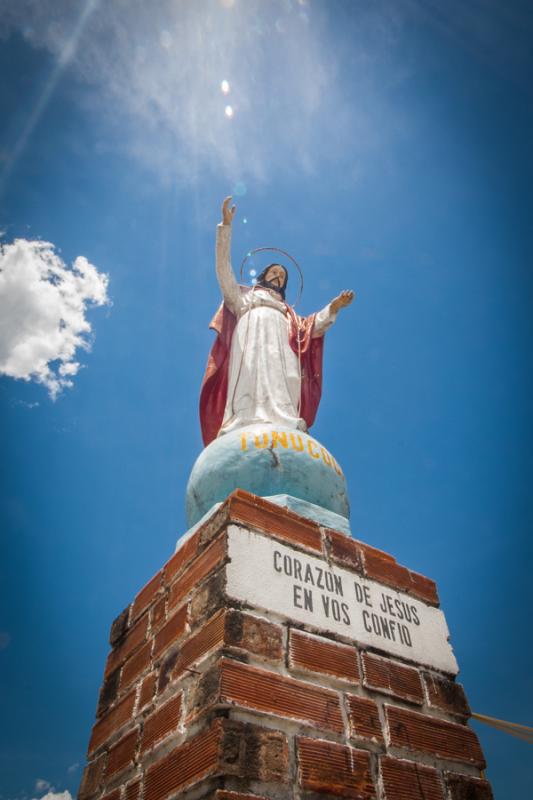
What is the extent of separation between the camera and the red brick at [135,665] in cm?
197

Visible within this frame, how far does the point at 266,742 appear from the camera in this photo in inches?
54.1

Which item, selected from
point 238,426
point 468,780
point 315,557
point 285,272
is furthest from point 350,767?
point 285,272

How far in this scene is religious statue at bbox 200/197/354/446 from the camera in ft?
10.9

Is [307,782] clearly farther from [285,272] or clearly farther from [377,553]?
[285,272]

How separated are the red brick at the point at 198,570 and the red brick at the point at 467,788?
0.98 m

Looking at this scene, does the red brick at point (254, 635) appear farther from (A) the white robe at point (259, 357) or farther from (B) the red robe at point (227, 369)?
(B) the red robe at point (227, 369)

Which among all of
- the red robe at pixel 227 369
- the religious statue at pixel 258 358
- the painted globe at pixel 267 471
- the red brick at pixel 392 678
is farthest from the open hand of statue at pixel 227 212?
the red brick at pixel 392 678

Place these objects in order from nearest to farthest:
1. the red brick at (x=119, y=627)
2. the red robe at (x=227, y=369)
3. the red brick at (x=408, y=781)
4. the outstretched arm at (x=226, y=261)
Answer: the red brick at (x=408, y=781)
the red brick at (x=119, y=627)
the red robe at (x=227, y=369)
the outstretched arm at (x=226, y=261)

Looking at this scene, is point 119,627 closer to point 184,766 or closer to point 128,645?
point 128,645

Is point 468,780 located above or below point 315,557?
below

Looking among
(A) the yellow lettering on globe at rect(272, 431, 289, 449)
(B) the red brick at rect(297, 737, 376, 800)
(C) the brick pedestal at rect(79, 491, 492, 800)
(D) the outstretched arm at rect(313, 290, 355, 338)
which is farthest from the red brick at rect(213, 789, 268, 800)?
(D) the outstretched arm at rect(313, 290, 355, 338)

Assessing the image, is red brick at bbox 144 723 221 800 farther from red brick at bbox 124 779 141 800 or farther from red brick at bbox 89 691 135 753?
red brick at bbox 89 691 135 753

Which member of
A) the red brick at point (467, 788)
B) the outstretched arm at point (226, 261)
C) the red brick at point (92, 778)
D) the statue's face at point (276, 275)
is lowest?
the red brick at point (467, 788)

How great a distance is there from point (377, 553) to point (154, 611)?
91cm
